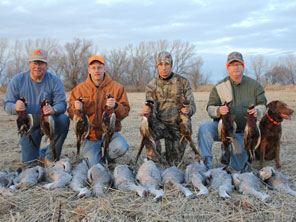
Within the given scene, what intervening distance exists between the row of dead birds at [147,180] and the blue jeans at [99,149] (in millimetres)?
683

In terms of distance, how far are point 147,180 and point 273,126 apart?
239 centimetres

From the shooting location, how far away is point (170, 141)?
19.2 feet

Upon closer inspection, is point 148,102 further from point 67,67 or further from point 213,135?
point 67,67

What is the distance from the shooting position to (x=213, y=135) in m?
5.24

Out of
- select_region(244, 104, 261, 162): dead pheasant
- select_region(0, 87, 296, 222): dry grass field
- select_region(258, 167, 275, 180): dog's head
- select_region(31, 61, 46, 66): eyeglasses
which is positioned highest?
select_region(31, 61, 46, 66): eyeglasses

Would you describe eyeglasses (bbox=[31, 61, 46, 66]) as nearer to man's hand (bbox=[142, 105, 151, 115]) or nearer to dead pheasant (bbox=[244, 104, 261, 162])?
man's hand (bbox=[142, 105, 151, 115])

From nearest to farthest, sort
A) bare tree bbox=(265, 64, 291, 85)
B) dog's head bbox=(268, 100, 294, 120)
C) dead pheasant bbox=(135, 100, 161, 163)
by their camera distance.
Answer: dog's head bbox=(268, 100, 294, 120) → dead pheasant bbox=(135, 100, 161, 163) → bare tree bbox=(265, 64, 291, 85)

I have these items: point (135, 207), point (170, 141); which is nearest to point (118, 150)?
point (170, 141)

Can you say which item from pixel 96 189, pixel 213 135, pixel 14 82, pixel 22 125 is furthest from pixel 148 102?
pixel 14 82

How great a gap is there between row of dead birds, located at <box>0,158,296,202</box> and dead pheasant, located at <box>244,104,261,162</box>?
64 centimetres

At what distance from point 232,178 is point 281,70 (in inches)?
1951

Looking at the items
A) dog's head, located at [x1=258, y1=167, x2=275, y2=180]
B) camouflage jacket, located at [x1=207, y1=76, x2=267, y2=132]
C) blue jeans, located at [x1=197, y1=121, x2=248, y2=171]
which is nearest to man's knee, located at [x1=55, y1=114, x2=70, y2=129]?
blue jeans, located at [x1=197, y1=121, x2=248, y2=171]

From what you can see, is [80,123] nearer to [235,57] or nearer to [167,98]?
[167,98]

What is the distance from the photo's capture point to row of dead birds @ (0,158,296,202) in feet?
13.2
